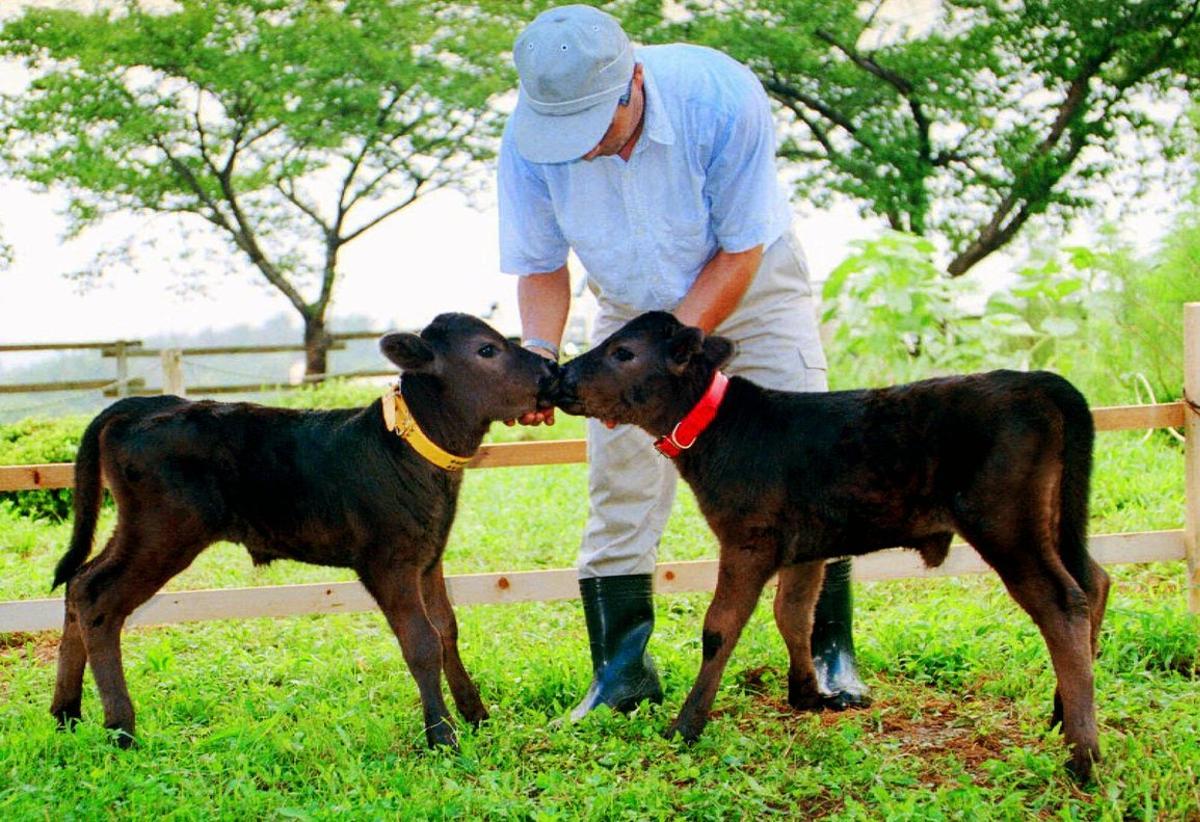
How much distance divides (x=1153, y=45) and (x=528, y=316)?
69.6ft

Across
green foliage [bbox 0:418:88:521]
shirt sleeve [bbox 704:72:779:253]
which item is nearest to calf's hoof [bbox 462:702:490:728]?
shirt sleeve [bbox 704:72:779:253]

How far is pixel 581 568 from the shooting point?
5625mm

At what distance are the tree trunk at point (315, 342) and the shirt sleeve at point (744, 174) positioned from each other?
22.4 metres

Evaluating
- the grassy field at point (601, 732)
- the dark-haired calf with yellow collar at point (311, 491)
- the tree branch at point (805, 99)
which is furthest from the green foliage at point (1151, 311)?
the tree branch at point (805, 99)

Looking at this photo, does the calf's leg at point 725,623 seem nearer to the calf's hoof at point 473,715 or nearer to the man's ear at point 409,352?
the calf's hoof at point 473,715

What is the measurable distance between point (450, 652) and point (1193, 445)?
12.7 ft

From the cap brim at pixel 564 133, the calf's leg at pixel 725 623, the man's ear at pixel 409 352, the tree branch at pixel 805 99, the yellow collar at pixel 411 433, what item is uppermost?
the tree branch at pixel 805 99

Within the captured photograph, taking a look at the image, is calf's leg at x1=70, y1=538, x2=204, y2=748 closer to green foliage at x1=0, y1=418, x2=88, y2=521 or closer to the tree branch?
green foliage at x1=0, y1=418, x2=88, y2=521

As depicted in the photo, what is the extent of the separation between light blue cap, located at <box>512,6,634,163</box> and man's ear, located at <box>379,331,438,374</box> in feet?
2.76

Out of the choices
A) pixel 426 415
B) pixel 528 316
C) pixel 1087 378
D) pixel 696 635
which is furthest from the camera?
pixel 1087 378

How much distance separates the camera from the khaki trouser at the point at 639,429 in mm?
5422

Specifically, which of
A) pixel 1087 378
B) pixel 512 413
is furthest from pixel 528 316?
pixel 1087 378

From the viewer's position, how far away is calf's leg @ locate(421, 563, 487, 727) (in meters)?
5.09

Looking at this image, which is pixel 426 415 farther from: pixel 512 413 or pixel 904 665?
pixel 904 665
